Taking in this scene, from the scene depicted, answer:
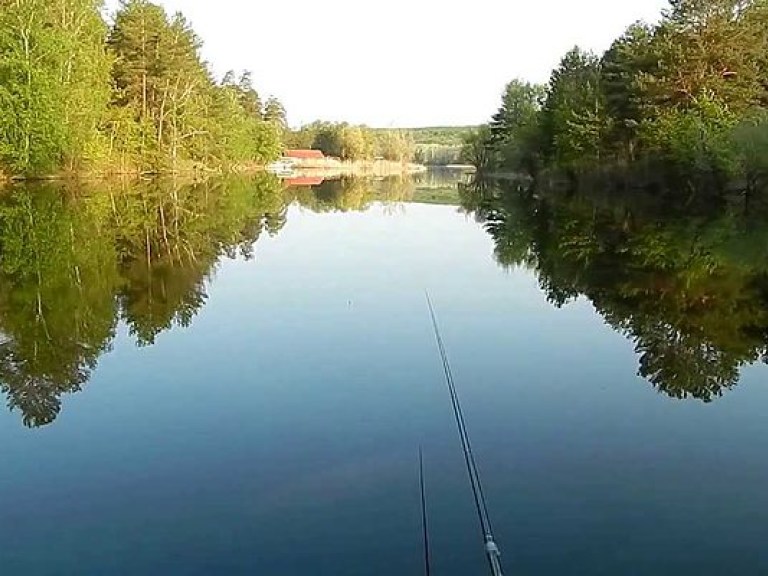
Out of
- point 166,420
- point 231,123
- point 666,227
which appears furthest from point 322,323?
point 231,123

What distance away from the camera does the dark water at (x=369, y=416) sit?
6180 mm

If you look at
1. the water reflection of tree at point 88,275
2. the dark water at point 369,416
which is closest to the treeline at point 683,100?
the dark water at point 369,416

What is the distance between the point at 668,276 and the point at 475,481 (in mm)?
13706

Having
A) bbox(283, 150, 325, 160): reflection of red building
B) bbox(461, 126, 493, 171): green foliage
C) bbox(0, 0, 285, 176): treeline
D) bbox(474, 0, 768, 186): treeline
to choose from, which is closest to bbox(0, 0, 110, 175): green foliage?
bbox(0, 0, 285, 176): treeline

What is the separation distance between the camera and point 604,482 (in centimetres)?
739

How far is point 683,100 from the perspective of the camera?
45.2 metres

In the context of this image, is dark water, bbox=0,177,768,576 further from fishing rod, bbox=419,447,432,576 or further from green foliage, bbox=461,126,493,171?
green foliage, bbox=461,126,493,171

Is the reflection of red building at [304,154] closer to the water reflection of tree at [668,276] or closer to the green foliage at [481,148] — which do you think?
the green foliage at [481,148]

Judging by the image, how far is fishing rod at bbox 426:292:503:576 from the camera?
4.72m

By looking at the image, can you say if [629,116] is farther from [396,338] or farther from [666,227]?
[396,338]

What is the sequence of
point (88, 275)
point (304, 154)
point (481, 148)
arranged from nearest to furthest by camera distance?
point (88, 275) < point (481, 148) < point (304, 154)

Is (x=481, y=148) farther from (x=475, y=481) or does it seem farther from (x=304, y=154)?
(x=475, y=481)

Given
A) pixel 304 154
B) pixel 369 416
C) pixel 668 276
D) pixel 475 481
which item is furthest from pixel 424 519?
pixel 304 154

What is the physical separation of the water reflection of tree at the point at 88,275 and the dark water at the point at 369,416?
9cm
